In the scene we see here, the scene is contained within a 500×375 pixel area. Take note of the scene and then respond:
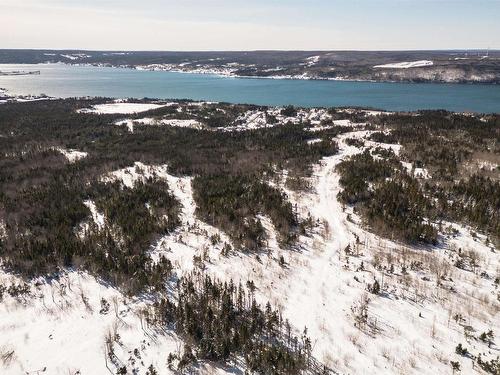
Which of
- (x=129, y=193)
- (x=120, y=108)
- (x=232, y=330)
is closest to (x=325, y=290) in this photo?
(x=232, y=330)

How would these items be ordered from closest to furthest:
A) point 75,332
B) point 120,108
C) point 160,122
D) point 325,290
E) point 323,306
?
point 75,332 → point 323,306 → point 325,290 → point 160,122 → point 120,108

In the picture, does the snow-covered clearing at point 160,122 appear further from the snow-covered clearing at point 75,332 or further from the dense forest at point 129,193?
the snow-covered clearing at point 75,332

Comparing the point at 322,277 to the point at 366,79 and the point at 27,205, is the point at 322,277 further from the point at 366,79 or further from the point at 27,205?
the point at 366,79

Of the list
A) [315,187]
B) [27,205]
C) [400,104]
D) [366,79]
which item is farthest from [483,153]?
[366,79]

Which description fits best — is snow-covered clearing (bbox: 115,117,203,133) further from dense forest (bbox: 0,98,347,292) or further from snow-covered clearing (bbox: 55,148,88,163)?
snow-covered clearing (bbox: 55,148,88,163)

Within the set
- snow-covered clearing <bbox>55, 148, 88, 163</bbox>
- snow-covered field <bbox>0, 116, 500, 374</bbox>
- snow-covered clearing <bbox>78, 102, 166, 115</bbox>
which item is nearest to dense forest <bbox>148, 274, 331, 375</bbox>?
snow-covered field <bbox>0, 116, 500, 374</bbox>

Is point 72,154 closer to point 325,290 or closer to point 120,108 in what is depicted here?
point 325,290

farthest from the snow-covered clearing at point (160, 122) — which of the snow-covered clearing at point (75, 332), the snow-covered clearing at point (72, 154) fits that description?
the snow-covered clearing at point (75, 332)
